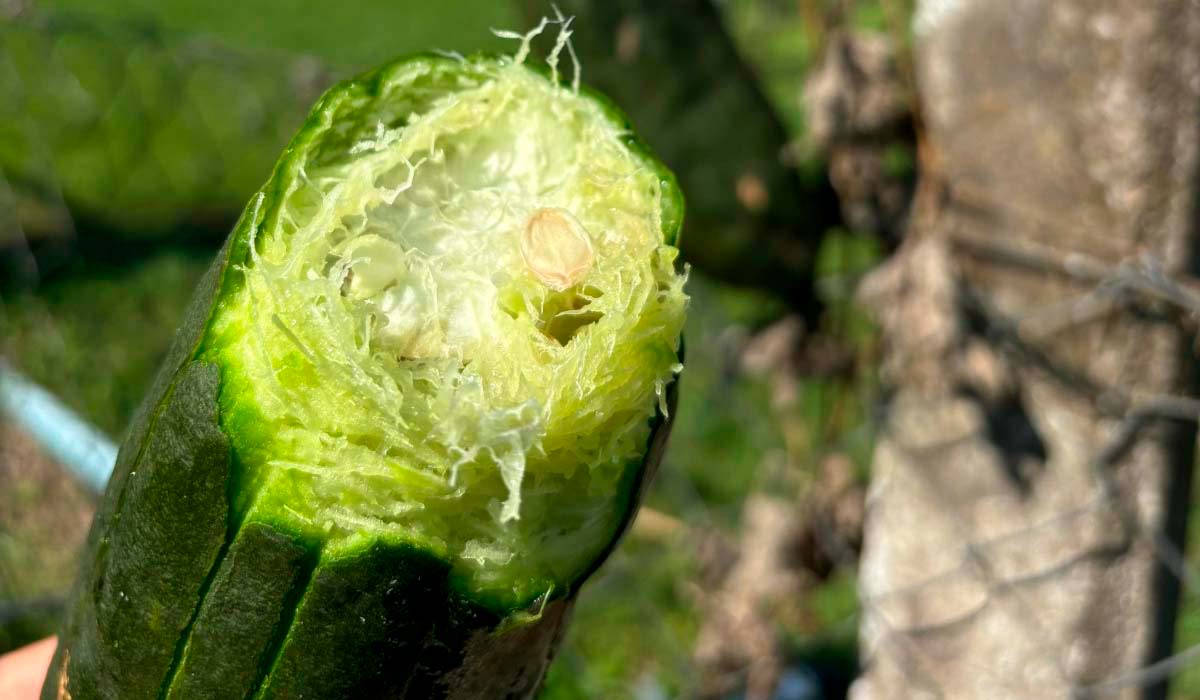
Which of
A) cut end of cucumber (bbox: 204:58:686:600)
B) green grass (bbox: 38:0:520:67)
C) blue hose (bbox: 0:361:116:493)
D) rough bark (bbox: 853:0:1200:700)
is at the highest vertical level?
cut end of cucumber (bbox: 204:58:686:600)

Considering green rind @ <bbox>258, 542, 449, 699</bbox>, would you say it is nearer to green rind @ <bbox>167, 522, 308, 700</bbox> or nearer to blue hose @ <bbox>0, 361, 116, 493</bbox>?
green rind @ <bbox>167, 522, 308, 700</bbox>

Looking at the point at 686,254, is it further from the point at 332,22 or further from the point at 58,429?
the point at 332,22

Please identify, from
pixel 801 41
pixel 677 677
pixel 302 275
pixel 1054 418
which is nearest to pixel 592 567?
pixel 302 275

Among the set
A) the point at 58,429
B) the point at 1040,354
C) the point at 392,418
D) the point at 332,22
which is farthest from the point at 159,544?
the point at 332,22

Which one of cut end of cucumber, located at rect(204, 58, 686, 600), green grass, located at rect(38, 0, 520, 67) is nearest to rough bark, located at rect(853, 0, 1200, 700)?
cut end of cucumber, located at rect(204, 58, 686, 600)

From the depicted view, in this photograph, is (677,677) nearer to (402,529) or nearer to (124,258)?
(402,529)
